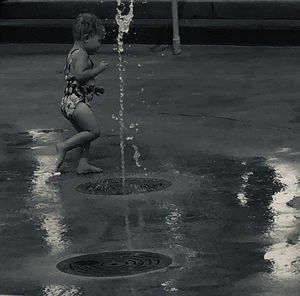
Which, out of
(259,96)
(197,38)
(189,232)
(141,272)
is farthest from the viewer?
(197,38)

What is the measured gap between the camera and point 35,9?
2398 centimetres

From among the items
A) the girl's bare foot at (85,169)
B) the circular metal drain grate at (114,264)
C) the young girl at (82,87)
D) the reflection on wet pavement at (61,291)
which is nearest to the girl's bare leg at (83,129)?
the young girl at (82,87)

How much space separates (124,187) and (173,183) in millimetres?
465

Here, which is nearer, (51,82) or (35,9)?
(51,82)

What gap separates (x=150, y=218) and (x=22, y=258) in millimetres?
1436

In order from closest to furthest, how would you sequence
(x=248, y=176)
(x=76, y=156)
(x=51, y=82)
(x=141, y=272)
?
(x=141, y=272) → (x=248, y=176) → (x=76, y=156) → (x=51, y=82)

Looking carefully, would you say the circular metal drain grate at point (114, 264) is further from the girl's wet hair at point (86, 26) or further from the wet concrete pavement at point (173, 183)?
the girl's wet hair at point (86, 26)

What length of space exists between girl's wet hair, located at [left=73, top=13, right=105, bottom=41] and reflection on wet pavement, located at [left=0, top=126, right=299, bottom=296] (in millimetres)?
1319

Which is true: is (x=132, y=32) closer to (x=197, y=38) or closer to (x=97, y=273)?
(x=197, y=38)

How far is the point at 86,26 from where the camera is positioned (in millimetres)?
12312

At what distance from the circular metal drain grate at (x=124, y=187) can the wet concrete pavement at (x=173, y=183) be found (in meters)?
0.12

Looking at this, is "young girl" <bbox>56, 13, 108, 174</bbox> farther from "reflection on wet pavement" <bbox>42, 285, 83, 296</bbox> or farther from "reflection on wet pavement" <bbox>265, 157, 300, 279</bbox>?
"reflection on wet pavement" <bbox>42, 285, 83, 296</bbox>

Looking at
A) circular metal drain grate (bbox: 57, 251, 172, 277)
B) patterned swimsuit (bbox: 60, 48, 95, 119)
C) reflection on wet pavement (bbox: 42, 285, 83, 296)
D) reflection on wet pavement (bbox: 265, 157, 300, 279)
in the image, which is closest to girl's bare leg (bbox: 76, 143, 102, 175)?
patterned swimsuit (bbox: 60, 48, 95, 119)

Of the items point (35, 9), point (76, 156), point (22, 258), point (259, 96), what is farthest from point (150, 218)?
point (35, 9)
